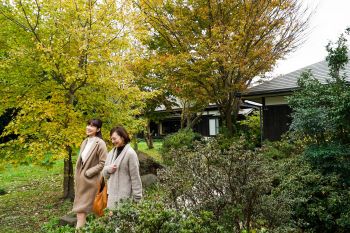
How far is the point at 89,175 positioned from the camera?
4.99 metres

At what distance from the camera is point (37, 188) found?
38.5ft

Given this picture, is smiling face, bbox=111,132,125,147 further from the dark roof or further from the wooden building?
the wooden building

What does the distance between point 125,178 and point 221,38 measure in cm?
885

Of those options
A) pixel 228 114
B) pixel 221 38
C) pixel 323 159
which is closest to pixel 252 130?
pixel 228 114

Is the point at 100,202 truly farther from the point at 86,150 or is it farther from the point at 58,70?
the point at 58,70

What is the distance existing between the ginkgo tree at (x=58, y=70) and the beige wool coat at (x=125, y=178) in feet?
10.8

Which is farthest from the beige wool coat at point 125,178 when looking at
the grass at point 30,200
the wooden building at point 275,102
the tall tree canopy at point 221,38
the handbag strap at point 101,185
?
the wooden building at point 275,102

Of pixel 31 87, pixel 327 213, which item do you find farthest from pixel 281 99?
pixel 31 87

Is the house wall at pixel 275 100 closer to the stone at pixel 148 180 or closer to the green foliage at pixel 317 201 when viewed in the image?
the stone at pixel 148 180

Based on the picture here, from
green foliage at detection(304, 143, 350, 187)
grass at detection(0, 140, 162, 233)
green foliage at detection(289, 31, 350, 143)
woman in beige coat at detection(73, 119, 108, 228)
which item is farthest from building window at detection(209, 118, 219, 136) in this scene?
woman in beige coat at detection(73, 119, 108, 228)

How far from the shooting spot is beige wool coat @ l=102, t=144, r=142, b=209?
Answer: 163 inches

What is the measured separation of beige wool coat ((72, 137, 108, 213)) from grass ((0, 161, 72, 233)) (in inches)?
88.0

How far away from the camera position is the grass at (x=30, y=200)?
740 centimetres

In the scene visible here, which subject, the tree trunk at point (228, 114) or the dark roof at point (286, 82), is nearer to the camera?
the dark roof at point (286, 82)
